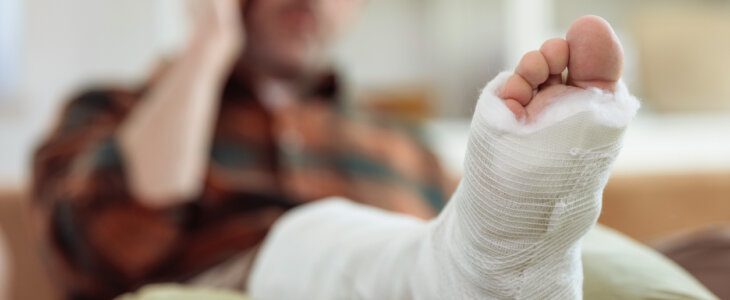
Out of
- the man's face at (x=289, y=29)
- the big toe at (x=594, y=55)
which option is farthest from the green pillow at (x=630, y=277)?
the man's face at (x=289, y=29)

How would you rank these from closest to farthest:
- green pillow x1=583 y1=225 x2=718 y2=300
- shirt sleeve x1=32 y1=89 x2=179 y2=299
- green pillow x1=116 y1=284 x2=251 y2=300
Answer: green pillow x1=583 y1=225 x2=718 y2=300 < green pillow x1=116 y1=284 x2=251 y2=300 < shirt sleeve x1=32 y1=89 x2=179 y2=299

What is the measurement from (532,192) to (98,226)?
696 millimetres

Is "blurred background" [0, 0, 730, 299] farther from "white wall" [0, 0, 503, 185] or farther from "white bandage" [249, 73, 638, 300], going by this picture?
"white bandage" [249, 73, 638, 300]

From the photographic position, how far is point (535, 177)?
34 centimetres

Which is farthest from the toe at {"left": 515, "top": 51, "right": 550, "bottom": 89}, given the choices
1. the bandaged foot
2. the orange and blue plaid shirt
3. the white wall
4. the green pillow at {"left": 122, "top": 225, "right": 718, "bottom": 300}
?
the white wall

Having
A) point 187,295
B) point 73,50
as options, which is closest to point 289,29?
point 187,295

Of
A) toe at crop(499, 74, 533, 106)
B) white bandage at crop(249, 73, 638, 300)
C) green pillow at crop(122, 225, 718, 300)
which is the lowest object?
green pillow at crop(122, 225, 718, 300)

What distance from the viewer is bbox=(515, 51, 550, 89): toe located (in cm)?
35

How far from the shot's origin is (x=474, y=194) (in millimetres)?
368

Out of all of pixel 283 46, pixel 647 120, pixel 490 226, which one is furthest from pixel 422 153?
pixel 647 120

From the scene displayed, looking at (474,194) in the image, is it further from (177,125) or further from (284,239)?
(177,125)

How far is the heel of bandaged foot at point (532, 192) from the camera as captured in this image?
13.2 inches

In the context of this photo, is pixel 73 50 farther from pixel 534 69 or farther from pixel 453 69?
pixel 534 69

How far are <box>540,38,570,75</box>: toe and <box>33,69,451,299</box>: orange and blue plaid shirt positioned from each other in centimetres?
60
